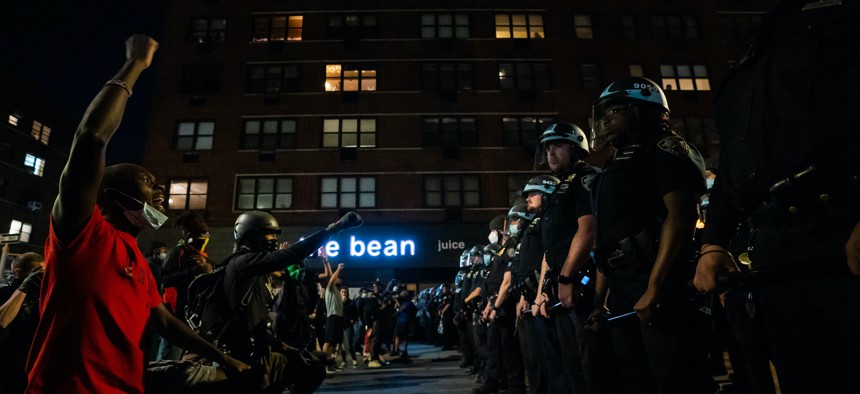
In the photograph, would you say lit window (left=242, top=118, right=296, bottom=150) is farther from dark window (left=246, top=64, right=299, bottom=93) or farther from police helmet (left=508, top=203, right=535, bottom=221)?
police helmet (left=508, top=203, right=535, bottom=221)

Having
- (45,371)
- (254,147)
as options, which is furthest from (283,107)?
(45,371)

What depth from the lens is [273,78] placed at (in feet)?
89.7

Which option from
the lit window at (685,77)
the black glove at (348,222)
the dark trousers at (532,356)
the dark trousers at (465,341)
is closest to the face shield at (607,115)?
the black glove at (348,222)

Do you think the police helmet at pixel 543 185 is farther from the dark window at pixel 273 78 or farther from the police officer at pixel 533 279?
the dark window at pixel 273 78

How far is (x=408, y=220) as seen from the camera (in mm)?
25312

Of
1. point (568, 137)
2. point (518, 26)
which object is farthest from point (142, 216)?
point (518, 26)

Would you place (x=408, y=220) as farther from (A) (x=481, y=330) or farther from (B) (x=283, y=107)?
(A) (x=481, y=330)

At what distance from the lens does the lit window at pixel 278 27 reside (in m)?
28.0

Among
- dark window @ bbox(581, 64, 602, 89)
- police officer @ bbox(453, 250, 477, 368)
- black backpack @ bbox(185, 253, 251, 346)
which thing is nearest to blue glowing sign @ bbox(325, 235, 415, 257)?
police officer @ bbox(453, 250, 477, 368)

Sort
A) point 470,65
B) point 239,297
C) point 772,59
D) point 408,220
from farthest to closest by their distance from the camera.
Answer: point 470,65, point 408,220, point 239,297, point 772,59

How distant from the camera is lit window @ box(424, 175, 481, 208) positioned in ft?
84.4

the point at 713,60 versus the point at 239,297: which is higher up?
the point at 713,60

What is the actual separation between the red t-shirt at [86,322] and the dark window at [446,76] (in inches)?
1038

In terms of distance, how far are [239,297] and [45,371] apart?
200cm
